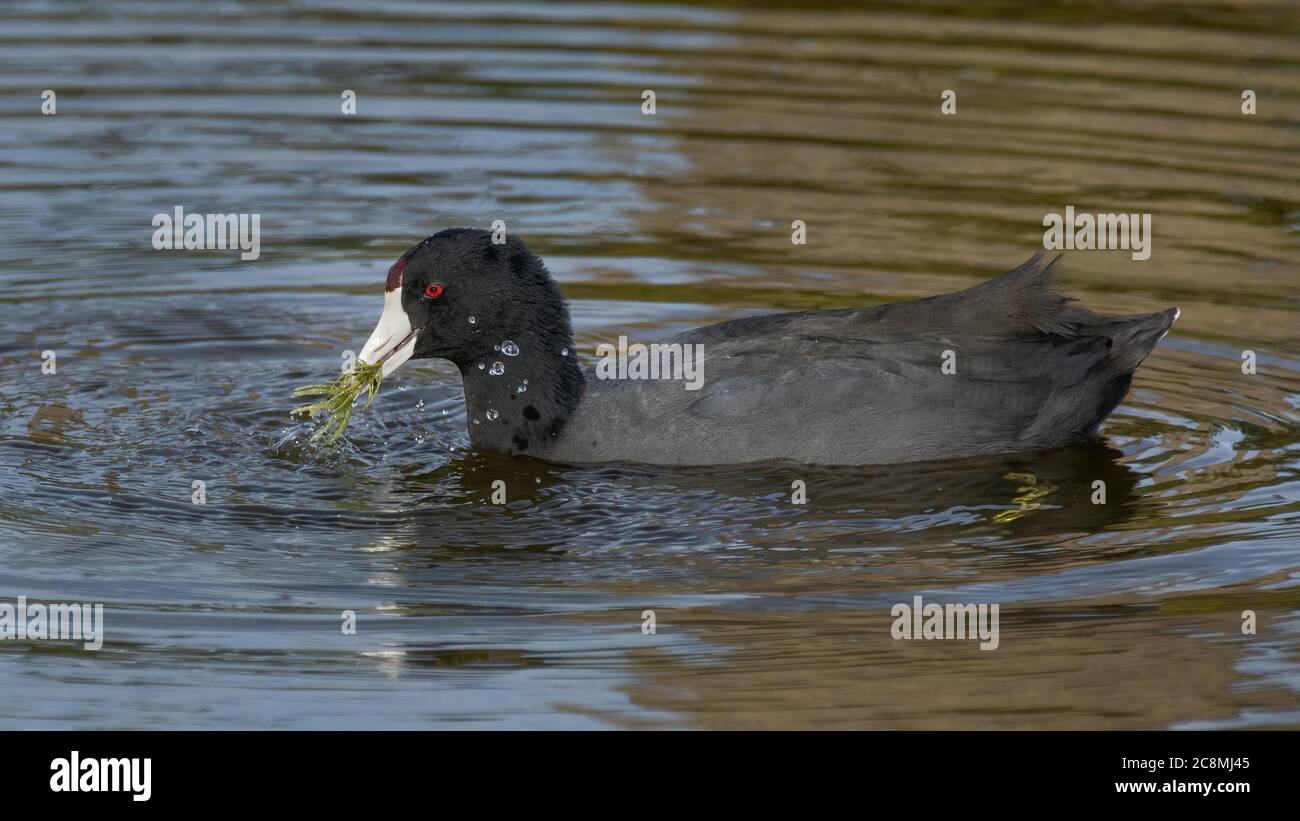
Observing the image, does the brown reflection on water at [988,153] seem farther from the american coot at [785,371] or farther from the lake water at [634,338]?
the american coot at [785,371]

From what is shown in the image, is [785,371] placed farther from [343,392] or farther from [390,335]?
[343,392]

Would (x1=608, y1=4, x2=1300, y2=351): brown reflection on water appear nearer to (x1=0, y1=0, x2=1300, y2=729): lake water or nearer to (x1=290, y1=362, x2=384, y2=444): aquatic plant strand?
(x1=0, y1=0, x2=1300, y2=729): lake water

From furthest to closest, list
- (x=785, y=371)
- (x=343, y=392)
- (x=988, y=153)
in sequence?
(x=988, y=153), (x=343, y=392), (x=785, y=371)

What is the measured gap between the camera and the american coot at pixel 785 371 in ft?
23.4

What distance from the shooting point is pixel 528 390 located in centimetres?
738

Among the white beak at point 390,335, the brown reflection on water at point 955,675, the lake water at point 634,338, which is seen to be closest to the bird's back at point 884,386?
the lake water at point 634,338

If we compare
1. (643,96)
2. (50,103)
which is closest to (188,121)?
Result: (50,103)

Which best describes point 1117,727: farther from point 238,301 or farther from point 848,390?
point 238,301

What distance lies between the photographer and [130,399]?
7.85 meters

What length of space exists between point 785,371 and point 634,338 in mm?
1749

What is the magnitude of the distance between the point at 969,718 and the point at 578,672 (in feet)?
3.46

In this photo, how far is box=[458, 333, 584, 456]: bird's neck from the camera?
736 cm

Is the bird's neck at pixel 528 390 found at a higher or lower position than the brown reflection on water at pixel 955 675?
higher

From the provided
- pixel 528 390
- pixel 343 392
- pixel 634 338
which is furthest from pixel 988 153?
pixel 343 392
